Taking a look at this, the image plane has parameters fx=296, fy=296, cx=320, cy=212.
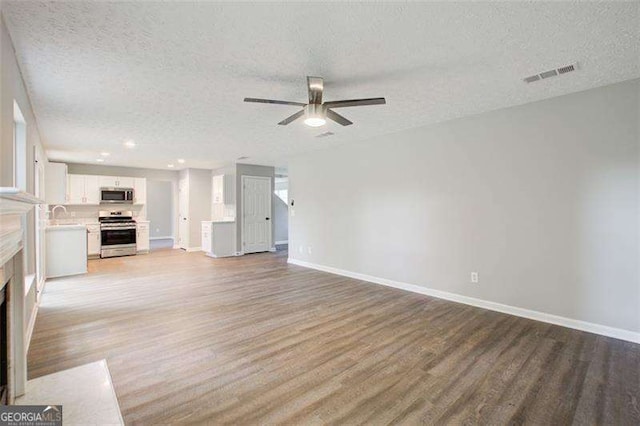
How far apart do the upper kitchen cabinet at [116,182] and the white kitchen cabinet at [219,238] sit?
253 cm

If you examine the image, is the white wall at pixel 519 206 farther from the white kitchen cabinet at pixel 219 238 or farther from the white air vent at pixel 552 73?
the white kitchen cabinet at pixel 219 238

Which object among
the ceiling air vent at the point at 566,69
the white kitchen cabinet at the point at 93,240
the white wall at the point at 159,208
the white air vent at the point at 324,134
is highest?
the white air vent at the point at 324,134

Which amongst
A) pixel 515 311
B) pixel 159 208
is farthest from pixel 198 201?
pixel 515 311

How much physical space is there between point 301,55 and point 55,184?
6.19 meters

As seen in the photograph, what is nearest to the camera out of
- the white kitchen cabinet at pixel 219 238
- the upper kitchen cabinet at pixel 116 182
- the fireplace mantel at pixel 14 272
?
the fireplace mantel at pixel 14 272

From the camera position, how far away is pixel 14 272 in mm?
1948

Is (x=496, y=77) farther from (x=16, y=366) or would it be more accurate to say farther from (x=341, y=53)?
(x=16, y=366)

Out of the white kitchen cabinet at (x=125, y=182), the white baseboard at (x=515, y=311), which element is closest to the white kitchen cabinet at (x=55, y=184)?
the white kitchen cabinet at (x=125, y=182)

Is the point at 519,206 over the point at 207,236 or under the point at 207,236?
over

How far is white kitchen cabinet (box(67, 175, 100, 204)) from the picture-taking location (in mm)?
7551

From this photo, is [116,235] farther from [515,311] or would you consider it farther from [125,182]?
[515,311]

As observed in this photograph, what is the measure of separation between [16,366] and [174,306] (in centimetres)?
193

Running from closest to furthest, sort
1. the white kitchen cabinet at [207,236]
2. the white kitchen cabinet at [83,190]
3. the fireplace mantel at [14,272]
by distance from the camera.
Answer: the fireplace mantel at [14,272], the white kitchen cabinet at [83,190], the white kitchen cabinet at [207,236]

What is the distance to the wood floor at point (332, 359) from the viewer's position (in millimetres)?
1945
